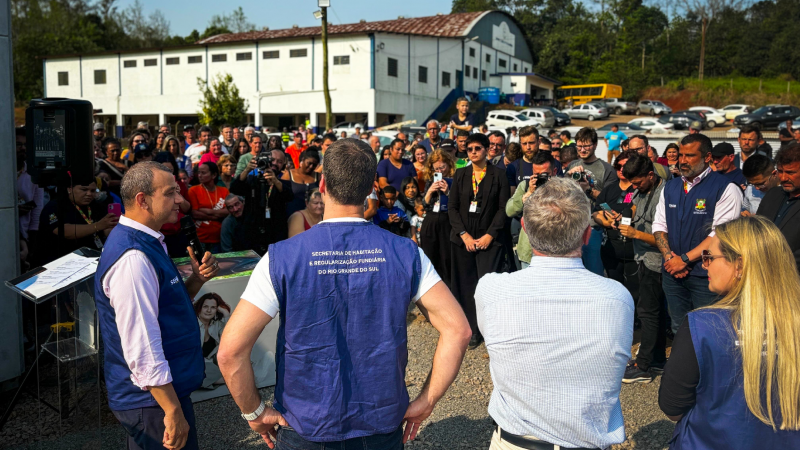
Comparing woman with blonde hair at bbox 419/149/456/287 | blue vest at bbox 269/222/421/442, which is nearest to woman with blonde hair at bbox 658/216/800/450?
blue vest at bbox 269/222/421/442

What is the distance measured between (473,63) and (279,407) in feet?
141

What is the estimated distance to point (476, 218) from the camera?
577 cm

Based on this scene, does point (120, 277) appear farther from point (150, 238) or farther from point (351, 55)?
point (351, 55)

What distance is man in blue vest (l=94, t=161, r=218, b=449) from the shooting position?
237 cm

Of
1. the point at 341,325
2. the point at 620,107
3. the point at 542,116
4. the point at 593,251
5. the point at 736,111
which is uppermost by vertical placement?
the point at 620,107

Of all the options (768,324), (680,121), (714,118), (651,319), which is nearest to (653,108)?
(714,118)

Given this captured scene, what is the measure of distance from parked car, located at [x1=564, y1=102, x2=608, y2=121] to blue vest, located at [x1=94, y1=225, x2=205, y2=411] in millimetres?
40815

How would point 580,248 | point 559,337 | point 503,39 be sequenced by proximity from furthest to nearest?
1. point 503,39
2. point 580,248
3. point 559,337

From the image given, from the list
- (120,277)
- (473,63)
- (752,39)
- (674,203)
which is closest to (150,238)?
(120,277)

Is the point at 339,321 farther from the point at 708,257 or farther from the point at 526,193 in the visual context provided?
the point at 526,193

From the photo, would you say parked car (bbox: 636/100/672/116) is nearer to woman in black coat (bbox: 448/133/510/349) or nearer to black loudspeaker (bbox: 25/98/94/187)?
woman in black coat (bbox: 448/133/510/349)

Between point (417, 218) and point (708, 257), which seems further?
point (417, 218)

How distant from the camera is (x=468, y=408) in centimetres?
441

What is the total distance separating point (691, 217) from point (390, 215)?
346 cm
